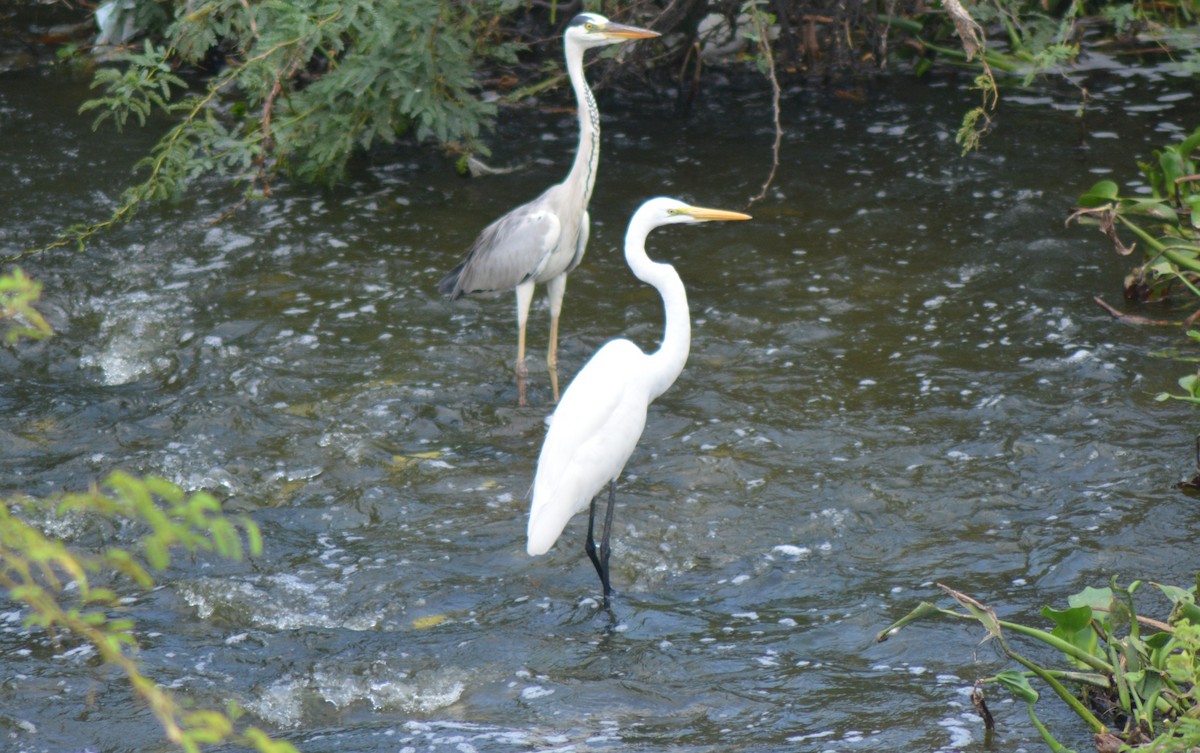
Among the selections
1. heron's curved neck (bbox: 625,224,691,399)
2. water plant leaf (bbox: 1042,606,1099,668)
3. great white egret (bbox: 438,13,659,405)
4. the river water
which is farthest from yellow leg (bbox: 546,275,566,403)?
water plant leaf (bbox: 1042,606,1099,668)

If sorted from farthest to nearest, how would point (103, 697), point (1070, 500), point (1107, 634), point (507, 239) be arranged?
point (507, 239) < point (1070, 500) < point (103, 697) < point (1107, 634)

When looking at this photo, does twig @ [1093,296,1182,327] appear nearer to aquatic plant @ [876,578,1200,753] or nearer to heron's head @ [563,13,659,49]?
heron's head @ [563,13,659,49]

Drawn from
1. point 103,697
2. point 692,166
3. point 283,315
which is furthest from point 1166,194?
point 103,697

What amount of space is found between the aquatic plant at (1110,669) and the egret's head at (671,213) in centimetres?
220

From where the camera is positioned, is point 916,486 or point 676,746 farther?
point 916,486

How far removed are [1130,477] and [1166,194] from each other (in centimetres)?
210

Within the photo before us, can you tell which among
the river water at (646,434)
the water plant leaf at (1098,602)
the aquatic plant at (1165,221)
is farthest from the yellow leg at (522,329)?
the water plant leaf at (1098,602)

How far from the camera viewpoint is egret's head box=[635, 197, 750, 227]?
17.3 feet

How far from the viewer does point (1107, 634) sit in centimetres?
363

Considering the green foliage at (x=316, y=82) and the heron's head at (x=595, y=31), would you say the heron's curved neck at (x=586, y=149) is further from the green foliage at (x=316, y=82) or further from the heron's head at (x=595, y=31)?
the green foliage at (x=316, y=82)

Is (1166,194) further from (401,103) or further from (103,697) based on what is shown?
(103,697)

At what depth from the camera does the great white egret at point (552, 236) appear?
6.52 m

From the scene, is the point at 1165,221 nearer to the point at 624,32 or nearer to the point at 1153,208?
the point at 1153,208

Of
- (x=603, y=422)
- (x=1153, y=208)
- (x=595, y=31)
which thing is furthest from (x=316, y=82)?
(x=1153, y=208)
